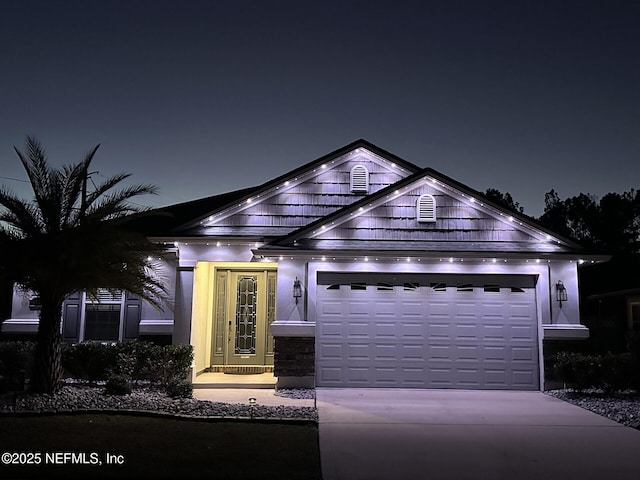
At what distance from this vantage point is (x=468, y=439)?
→ 8.70m

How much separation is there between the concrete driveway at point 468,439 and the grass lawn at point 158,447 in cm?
51

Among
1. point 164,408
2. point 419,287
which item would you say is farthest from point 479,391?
point 164,408

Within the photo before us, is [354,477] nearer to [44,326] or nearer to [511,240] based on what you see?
[44,326]

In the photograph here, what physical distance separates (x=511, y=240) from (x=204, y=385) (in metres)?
7.57

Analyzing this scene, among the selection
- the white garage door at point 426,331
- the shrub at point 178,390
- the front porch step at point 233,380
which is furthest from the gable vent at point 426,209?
the shrub at point 178,390

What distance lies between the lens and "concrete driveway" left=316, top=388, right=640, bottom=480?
280 inches

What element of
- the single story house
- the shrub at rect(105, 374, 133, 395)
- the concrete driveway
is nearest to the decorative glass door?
the single story house

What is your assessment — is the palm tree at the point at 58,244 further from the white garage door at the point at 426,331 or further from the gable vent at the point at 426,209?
the gable vent at the point at 426,209

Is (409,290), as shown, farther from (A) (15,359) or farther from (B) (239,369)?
(A) (15,359)

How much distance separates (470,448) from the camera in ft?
26.8

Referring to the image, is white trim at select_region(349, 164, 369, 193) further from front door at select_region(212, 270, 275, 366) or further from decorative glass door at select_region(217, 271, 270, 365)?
decorative glass door at select_region(217, 271, 270, 365)

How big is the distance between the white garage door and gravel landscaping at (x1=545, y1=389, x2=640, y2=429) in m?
1.08

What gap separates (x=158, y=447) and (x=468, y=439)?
425cm

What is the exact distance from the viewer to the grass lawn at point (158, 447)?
261 inches
